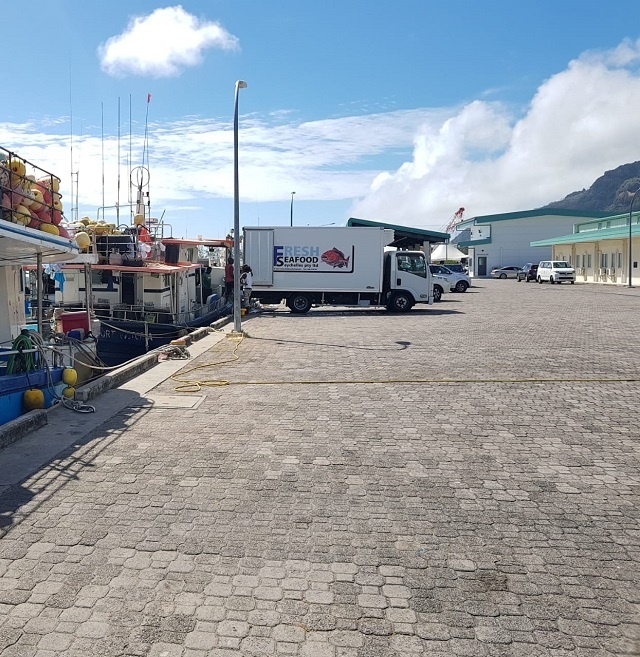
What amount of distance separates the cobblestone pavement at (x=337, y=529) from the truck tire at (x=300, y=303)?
47.5 feet

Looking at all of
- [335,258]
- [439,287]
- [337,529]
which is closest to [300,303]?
[335,258]

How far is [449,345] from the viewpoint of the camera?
15.4 m

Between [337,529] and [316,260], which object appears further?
[316,260]

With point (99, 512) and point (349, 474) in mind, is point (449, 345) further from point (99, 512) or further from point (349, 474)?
point (99, 512)

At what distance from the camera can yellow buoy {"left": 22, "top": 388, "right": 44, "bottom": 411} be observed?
29.1 feet

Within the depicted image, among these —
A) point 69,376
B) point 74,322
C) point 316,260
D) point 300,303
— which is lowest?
point 69,376

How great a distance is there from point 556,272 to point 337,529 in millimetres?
48801

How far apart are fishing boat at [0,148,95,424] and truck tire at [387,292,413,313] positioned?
15659 millimetres

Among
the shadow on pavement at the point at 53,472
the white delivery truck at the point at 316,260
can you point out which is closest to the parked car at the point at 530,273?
the white delivery truck at the point at 316,260

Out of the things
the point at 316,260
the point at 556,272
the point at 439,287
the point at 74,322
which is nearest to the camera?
the point at 74,322

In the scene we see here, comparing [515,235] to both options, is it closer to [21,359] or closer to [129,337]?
[129,337]

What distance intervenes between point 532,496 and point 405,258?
19.6 meters

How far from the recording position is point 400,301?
2497 cm

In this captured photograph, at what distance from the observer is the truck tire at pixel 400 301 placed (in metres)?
25.0
